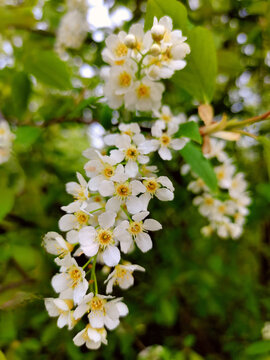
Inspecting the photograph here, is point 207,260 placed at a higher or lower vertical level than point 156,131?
lower

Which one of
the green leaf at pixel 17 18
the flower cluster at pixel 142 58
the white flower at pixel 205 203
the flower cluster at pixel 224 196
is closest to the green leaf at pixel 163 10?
→ the flower cluster at pixel 142 58

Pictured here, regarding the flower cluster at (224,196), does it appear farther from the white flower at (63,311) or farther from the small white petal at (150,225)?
the white flower at (63,311)

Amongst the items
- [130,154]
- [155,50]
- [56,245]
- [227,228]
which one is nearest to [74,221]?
[56,245]

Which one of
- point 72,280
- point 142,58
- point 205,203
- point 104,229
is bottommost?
point 205,203

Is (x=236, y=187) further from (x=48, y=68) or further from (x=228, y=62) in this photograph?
(x=48, y=68)

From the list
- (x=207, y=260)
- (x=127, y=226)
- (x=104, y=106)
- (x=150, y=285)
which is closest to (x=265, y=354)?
(x=150, y=285)

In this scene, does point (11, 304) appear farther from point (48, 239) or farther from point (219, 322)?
point (219, 322)

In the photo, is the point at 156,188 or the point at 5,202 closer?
the point at 156,188

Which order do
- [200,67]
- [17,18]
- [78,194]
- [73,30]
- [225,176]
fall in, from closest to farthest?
[78,194]
[200,67]
[225,176]
[17,18]
[73,30]
